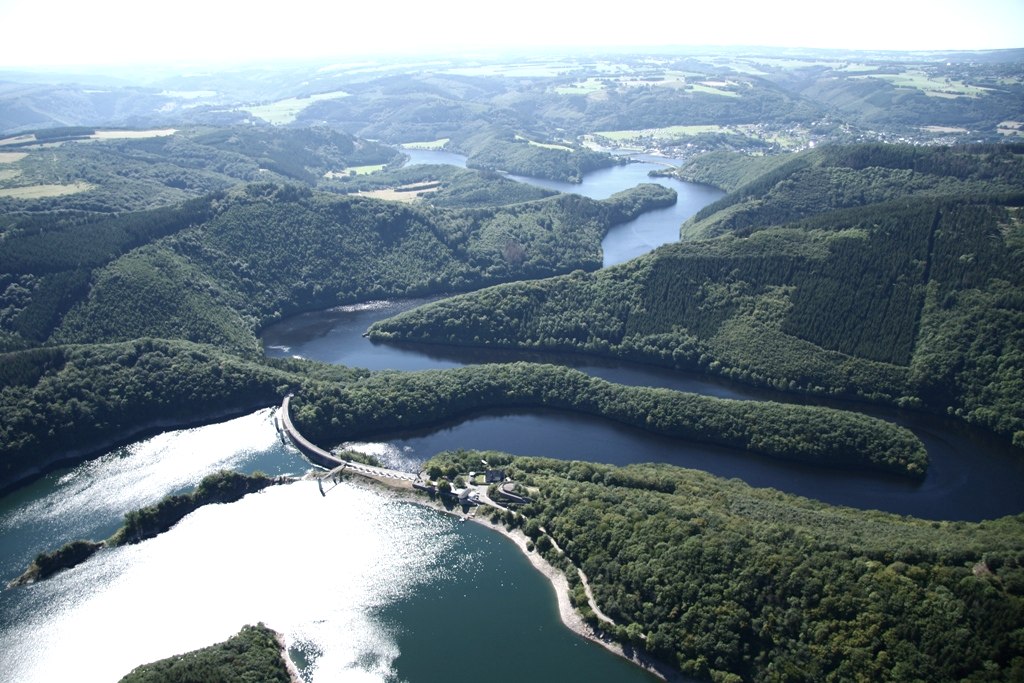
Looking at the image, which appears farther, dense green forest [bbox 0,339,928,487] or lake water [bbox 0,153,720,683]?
dense green forest [bbox 0,339,928,487]

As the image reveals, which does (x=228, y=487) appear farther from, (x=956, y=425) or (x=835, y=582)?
(x=956, y=425)

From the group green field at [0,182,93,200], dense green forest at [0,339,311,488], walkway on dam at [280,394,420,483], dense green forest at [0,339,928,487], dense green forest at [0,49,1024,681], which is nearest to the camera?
dense green forest at [0,49,1024,681]

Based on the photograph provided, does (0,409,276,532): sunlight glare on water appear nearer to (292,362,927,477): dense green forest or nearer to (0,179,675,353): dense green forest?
A: (292,362,927,477): dense green forest

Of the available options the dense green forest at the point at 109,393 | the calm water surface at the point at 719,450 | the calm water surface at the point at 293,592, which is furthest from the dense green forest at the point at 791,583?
the dense green forest at the point at 109,393

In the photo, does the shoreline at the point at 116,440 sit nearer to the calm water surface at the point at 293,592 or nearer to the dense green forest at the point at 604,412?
the calm water surface at the point at 293,592

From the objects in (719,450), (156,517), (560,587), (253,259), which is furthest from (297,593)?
(253,259)

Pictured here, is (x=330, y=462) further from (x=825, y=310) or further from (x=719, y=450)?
(x=825, y=310)

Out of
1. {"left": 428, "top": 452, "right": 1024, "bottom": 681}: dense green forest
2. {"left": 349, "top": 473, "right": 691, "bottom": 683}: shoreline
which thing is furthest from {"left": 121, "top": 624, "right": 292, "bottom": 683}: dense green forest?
{"left": 428, "top": 452, "right": 1024, "bottom": 681}: dense green forest

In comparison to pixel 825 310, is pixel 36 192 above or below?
above
